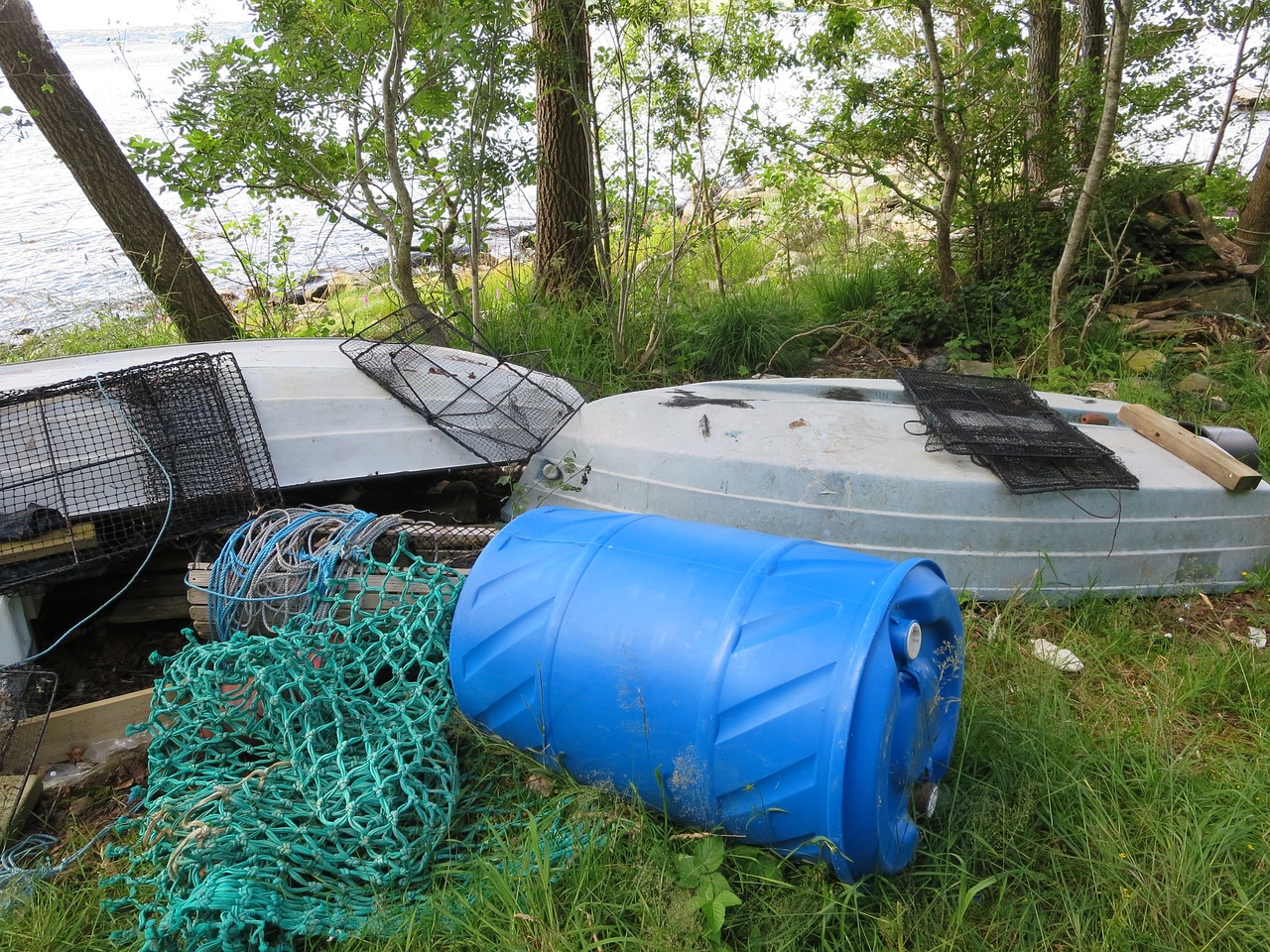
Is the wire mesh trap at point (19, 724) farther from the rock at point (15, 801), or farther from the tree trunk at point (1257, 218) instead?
the tree trunk at point (1257, 218)

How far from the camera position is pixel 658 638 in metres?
1.85

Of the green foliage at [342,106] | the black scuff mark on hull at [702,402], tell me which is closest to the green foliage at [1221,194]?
the black scuff mark on hull at [702,402]

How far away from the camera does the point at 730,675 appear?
177 centimetres

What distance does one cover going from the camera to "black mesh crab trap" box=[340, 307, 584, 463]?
3365mm

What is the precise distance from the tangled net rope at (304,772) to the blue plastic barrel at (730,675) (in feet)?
0.81

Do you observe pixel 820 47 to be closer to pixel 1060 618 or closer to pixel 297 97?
pixel 297 97

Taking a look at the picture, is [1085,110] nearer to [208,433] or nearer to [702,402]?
[702,402]

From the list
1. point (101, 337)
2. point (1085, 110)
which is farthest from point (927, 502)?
point (101, 337)

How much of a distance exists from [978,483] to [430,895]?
2.18m

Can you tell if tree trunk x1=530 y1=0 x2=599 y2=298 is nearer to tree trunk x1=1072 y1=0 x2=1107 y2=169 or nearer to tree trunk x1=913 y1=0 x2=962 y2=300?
tree trunk x1=913 y1=0 x2=962 y2=300

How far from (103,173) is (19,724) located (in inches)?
149

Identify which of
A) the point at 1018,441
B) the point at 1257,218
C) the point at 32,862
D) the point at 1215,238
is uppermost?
Result: the point at 1257,218

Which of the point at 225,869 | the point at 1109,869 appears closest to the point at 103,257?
the point at 225,869

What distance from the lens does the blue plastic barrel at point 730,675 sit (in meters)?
1.70
